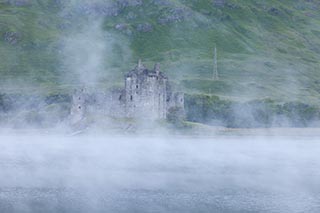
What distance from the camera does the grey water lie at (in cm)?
4988

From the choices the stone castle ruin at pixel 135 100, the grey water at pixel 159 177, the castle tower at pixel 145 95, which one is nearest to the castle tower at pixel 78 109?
the stone castle ruin at pixel 135 100

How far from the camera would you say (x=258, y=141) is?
120 meters

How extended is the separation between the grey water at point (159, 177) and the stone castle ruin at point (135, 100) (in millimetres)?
16781

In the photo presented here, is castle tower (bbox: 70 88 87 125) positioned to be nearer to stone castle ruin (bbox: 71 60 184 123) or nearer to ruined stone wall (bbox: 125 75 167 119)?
stone castle ruin (bbox: 71 60 184 123)

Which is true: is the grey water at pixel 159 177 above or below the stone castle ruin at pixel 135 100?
below

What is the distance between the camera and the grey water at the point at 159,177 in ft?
164

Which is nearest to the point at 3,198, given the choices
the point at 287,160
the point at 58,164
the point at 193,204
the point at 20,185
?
the point at 20,185

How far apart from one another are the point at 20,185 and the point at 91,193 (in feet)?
30.6

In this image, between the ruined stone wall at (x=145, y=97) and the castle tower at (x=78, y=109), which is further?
the ruined stone wall at (x=145, y=97)

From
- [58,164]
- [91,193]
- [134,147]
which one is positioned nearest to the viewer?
[91,193]

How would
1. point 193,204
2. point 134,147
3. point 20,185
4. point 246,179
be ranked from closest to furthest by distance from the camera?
1. point 193,204
2. point 20,185
3. point 246,179
4. point 134,147

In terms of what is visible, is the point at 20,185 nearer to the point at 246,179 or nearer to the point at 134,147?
the point at 246,179

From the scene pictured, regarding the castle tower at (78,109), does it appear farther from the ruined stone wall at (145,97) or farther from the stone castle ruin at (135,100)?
the ruined stone wall at (145,97)

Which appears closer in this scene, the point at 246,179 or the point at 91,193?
the point at 91,193
